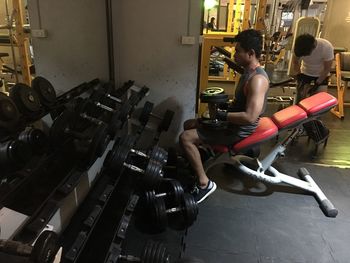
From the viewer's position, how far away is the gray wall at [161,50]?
2.57 meters

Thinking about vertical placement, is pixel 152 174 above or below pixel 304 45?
below

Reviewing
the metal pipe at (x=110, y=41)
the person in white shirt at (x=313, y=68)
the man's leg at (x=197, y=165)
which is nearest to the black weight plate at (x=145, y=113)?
the metal pipe at (x=110, y=41)

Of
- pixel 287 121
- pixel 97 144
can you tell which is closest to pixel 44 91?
Answer: pixel 97 144

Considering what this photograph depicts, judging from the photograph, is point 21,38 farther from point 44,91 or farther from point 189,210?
point 189,210

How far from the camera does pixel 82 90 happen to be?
8.33 feet

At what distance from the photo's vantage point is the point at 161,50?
8.83 feet

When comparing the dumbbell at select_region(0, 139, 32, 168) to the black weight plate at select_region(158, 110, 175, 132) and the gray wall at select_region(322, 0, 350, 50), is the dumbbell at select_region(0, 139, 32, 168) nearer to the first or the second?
the black weight plate at select_region(158, 110, 175, 132)

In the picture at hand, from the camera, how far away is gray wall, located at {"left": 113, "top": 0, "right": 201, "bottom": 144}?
8.44 ft

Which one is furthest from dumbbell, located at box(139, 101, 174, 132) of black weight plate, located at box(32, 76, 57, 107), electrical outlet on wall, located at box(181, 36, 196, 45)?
black weight plate, located at box(32, 76, 57, 107)

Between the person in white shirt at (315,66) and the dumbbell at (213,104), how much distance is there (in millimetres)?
1476

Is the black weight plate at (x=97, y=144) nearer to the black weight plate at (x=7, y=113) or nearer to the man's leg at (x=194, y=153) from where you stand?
the black weight plate at (x=7, y=113)

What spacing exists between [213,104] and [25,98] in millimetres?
1289

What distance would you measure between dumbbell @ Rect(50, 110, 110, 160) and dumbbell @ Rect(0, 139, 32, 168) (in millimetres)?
217

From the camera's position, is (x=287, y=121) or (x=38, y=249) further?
(x=287, y=121)
